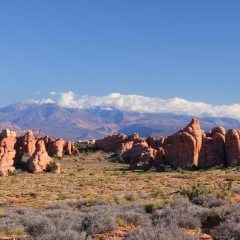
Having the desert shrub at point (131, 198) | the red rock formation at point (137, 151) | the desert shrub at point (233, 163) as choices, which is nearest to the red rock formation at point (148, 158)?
the red rock formation at point (137, 151)

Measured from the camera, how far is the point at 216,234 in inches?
359

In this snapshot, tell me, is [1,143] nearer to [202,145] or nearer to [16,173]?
[16,173]

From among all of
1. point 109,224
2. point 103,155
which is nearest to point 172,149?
point 103,155

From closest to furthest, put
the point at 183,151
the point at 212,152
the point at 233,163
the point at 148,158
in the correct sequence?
1. the point at 233,163
2. the point at 212,152
3. the point at 183,151
4. the point at 148,158

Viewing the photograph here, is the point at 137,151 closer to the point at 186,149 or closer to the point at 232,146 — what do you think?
the point at 186,149

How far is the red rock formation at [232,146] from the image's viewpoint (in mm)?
56428

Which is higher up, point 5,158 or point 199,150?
point 199,150

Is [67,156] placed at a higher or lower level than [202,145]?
lower

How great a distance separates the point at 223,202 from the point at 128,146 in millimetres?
95547

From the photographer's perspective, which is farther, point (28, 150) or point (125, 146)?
point (125, 146)

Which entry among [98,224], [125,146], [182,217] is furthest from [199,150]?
[98,224]

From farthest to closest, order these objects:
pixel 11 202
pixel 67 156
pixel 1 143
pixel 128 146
Result: pixel 128 146
pixel 67 156
pixel 1 143
pixel 11 202

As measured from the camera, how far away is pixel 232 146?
57562mm

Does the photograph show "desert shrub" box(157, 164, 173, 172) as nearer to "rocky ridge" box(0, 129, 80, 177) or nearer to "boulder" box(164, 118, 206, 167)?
"boulder" box(164, 118, 206, 167)
